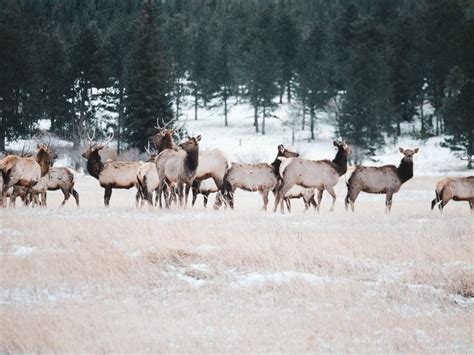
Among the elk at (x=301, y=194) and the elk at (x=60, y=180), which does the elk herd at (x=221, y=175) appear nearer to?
the elk at (x=301, y=194)

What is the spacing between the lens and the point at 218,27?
98562mm

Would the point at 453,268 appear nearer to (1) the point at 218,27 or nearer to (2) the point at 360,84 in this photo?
(2) the point at 360,84

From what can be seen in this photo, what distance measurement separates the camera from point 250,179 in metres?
17.0

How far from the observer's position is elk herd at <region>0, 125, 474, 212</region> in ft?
53.4

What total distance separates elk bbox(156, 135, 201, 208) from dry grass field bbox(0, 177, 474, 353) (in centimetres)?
271

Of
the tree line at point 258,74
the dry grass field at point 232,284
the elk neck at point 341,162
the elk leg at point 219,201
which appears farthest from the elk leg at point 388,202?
the tree line at point 258,74

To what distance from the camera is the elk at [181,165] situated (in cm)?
1620

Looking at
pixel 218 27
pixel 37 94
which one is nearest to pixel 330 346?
pixel 37 94

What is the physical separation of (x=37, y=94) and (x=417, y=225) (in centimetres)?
4725

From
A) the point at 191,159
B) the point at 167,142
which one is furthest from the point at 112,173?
the point at 191,159

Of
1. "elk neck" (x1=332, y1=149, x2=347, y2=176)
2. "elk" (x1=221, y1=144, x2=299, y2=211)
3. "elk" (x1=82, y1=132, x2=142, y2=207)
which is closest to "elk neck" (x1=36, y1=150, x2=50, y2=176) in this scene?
"elk" (x1=82, y1=132, x2=142, y2=207)

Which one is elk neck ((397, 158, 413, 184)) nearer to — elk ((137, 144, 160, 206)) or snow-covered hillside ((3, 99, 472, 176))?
elk ((137, 144, 160, 206))

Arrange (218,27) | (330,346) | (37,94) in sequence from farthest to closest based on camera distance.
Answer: (218,27) → (37,94) → (330,346)

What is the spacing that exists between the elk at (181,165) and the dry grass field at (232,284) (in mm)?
2711
